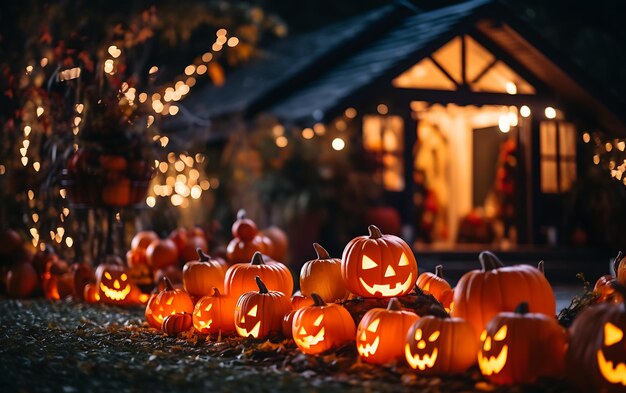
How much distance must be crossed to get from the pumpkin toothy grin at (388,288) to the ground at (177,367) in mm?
614

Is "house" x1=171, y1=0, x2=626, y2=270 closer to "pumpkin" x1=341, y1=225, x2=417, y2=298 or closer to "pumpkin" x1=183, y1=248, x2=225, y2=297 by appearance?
"pumpkin" x1=183, y1=248, x2=225, y2=297

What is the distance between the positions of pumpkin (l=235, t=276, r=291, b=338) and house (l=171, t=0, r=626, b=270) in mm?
6805

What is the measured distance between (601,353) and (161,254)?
5734mm

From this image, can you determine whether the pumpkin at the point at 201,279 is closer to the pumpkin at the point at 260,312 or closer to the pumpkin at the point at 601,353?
the pumpkin at the point at 260,312

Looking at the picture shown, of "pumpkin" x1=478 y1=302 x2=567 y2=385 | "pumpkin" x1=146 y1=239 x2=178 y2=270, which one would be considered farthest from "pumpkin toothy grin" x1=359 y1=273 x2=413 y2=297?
"pumpkin" x1=146 y1=239 x2=178 y2=270

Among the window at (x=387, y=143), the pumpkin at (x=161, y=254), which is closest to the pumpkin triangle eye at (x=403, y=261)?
the pumpkin at (x=161, y=254)

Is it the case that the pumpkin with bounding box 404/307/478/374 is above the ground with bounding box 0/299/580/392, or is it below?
above

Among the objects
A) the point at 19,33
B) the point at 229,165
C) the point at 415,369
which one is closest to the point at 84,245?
→ the point at 19,33

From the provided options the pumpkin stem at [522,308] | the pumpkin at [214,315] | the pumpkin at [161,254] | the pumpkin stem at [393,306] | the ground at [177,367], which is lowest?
the ground at [177,367]

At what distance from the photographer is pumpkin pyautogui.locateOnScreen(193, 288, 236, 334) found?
674 centimetres

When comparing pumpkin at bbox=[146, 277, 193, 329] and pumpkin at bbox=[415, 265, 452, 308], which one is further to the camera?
pumpkin at bbox=[146, 277, 193, 329]

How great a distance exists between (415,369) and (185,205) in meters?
9.47

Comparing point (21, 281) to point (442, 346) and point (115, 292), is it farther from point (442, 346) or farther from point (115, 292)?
point (442, 346)

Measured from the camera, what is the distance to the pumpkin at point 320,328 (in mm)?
5844
